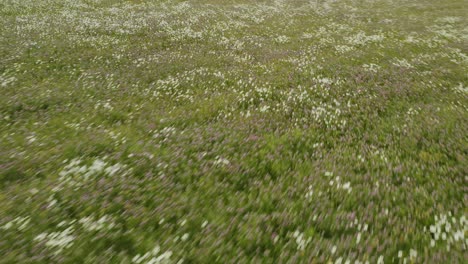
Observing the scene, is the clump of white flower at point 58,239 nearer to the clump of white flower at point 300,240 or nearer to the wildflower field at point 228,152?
the wildflower field at point 228,152

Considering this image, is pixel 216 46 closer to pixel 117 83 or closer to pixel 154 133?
pixel 117 83

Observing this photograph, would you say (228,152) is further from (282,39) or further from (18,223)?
(282,39)

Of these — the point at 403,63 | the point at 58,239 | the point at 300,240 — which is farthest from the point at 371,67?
the point at 58,239

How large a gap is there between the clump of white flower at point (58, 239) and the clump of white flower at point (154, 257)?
1.42 meters

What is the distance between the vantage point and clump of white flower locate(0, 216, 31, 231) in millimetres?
5446

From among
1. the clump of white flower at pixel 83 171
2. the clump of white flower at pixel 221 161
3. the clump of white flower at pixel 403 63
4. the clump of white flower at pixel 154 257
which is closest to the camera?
the clump of white flower at pixel 154 257

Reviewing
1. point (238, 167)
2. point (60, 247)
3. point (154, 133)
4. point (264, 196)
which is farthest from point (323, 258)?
point (154, 133)

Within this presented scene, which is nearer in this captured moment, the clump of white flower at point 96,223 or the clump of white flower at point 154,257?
the clump of white flower at point 154,257

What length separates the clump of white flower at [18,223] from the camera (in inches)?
214

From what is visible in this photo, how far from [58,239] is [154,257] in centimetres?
202

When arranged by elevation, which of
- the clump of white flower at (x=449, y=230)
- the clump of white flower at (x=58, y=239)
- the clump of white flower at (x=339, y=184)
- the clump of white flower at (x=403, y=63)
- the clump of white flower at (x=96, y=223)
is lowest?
the clump of white flower at (x=449, y=230)

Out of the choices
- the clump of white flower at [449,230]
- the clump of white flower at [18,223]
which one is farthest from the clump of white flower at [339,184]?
the clump of white flower at [18,223]

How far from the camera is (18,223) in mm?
5531

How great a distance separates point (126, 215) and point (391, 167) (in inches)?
298
